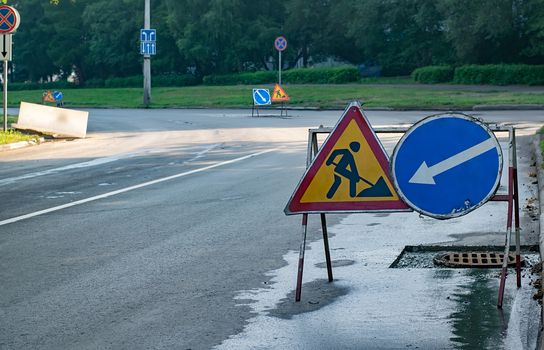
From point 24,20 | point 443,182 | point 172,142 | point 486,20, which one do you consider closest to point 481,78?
point 486,20

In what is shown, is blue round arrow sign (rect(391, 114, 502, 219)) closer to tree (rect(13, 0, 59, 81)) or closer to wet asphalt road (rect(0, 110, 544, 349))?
wet asphalt road (rect(0, 110, 544, 349))

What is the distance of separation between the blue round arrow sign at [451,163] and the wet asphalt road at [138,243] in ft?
4.74

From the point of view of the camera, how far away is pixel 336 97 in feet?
153

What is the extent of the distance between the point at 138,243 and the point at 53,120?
19243mm

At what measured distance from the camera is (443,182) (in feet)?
24.0

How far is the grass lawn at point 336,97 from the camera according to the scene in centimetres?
3884

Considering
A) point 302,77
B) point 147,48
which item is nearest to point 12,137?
point 147,48

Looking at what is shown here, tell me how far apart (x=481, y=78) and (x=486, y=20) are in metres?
2.85

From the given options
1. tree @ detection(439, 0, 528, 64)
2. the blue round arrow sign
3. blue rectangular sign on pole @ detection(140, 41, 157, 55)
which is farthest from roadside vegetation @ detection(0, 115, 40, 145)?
tree @ detection(439, 0, 528, 64)

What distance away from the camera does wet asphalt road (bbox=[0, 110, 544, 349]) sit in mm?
6734

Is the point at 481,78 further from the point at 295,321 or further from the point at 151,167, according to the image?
the point at 295,321

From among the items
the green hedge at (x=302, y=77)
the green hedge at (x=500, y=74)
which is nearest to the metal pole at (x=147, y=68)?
the green hedge at (x=302, y=77)

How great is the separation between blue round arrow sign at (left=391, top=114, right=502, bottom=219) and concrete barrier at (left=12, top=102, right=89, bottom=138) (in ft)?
70.7

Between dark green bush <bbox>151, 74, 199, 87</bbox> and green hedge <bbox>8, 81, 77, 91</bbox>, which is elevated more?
dark green bush <bbox>151, 74, 199, 87</bbox>
